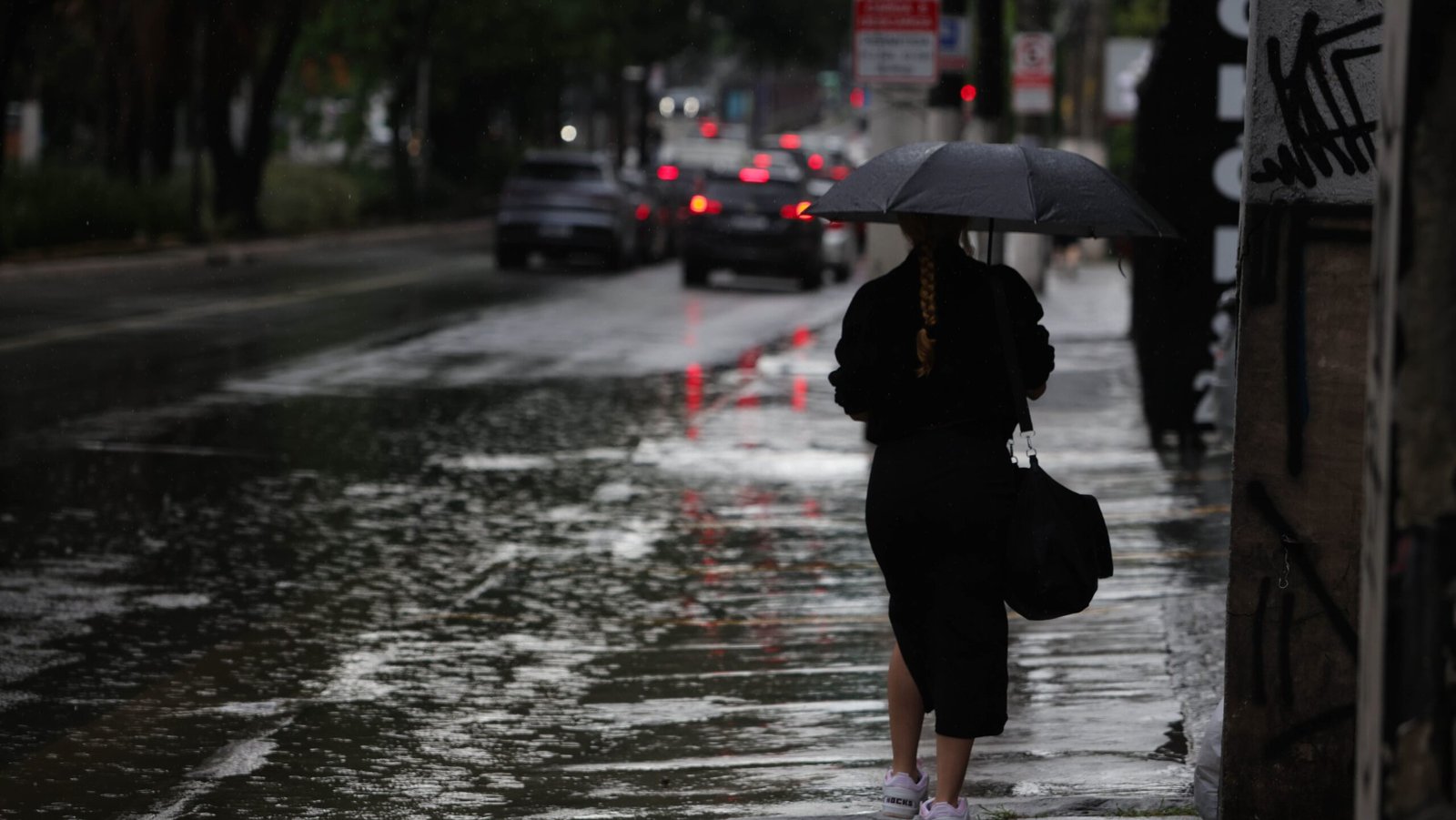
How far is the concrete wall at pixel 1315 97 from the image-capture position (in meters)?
4.79

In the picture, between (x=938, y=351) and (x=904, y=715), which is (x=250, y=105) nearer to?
(x=904, y=715)

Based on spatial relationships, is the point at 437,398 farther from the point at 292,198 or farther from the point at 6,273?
the point at 292,198

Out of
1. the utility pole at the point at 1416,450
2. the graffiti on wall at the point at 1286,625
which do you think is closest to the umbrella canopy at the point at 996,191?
the graffiti on wall at the point at 1286,625

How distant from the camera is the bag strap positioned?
5000 millimetres

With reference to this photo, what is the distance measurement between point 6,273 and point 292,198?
17603mm

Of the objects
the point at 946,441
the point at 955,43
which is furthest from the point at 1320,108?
the point at 955,43

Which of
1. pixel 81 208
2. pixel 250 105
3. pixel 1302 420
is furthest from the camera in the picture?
pixel 250 105

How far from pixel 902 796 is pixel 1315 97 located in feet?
6.27

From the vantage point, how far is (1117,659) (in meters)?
7.46

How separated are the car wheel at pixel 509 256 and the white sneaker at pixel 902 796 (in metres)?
27.9

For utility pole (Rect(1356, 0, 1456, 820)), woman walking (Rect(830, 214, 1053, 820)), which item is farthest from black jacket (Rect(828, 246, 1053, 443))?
utility pole (Rect(1356, 0, 1456, 820))

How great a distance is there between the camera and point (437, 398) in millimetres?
15609

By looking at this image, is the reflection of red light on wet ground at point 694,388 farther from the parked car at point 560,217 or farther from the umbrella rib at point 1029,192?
the parked car at point 560,217

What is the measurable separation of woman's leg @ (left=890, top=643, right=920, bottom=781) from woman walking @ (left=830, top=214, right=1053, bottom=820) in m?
0.13
